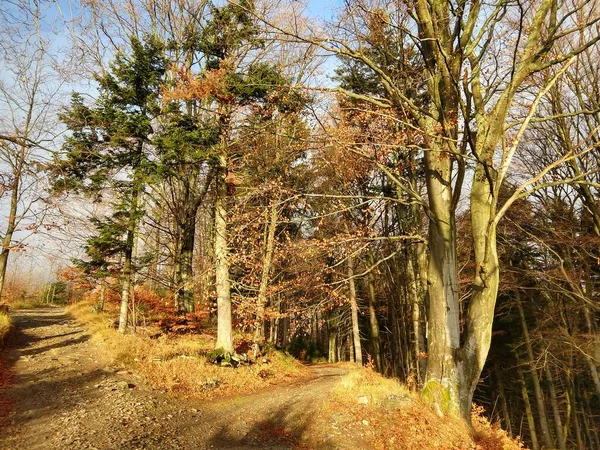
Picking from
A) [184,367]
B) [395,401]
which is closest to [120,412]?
[184,367]

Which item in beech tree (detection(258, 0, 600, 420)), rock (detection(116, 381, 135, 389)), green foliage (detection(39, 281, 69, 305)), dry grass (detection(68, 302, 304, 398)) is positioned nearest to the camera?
beech tree (detection(258, 0, 600, 420))

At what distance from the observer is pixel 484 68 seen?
20.1ft

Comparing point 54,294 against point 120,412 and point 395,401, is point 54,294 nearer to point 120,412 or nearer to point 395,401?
point 120,412

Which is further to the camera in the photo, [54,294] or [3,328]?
[54,294]

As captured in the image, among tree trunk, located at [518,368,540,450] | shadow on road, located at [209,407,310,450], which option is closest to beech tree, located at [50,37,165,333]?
shadow on road, located at [209,407,310,450]

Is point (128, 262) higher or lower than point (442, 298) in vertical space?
higher

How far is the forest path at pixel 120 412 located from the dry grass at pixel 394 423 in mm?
482

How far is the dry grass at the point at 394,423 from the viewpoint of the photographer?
543cm

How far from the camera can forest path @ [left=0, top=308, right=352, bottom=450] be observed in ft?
18.5

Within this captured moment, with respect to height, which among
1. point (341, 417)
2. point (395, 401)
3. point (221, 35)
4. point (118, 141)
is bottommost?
point (341, 417)

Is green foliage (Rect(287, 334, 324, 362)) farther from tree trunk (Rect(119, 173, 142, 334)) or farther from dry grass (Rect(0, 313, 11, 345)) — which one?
dry grass (Rect(0, 313, 11, 345))

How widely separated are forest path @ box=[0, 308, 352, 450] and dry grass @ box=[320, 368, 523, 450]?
0.48 meters

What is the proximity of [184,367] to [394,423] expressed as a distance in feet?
19.0

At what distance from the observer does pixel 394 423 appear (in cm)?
629
